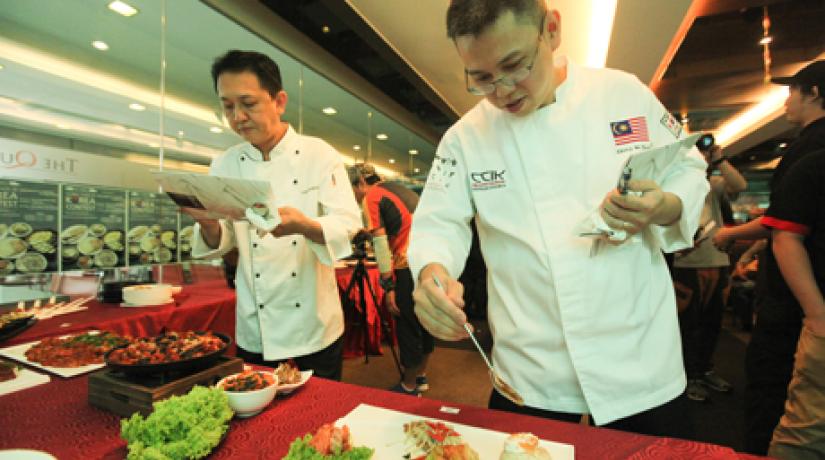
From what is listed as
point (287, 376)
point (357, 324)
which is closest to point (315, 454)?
point (287, 376)

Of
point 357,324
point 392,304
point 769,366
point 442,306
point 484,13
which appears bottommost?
point 357,324

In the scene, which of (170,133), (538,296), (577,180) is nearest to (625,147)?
(577,180)

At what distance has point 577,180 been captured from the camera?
1.00m

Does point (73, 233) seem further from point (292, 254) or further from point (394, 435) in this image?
point (394, 435)

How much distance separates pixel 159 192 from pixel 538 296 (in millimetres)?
3123

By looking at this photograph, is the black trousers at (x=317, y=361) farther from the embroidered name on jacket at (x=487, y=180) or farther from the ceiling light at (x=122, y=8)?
the ceiling light at (x=122, y=8)

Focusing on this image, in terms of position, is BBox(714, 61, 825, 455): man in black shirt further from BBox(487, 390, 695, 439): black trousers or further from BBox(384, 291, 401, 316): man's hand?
BBox(384, 291, 401, 316): man's hand

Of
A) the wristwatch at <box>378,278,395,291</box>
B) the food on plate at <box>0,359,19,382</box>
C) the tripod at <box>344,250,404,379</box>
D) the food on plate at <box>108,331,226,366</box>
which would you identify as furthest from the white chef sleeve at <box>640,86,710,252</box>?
the tripod at <box>344,250,404,379</box>

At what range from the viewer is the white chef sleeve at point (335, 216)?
152 cm

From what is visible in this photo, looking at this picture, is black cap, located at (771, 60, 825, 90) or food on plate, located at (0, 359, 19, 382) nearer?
food on plate, located at (0, 359, 19, 382)

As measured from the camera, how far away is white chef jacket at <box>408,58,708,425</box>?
0.95 m

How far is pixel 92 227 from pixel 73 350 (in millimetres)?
1666

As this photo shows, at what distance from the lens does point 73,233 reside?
2473 millimetres

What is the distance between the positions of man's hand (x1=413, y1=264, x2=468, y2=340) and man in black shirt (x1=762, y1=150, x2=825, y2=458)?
153 centimetres
